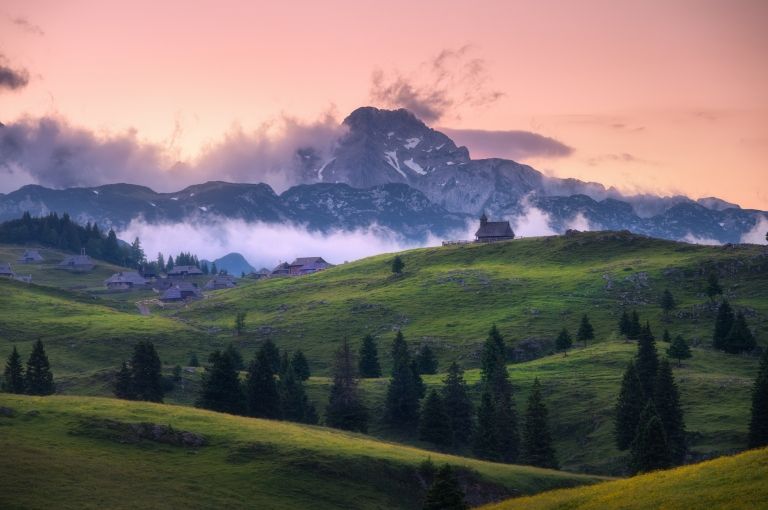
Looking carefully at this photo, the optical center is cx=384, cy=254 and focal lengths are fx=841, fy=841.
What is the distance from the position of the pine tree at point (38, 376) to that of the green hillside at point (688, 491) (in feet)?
263

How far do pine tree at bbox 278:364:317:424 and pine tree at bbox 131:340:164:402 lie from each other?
16305 mm

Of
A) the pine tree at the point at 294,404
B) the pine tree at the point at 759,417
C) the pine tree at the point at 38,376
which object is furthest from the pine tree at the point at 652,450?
the pine tree at the point at 38,376

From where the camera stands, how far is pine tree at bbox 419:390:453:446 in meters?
→ 108

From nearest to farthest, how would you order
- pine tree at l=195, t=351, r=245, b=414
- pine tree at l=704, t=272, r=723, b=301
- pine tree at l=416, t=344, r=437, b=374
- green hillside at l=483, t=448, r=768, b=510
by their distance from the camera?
green hillside at l=483, t=448, r=768, b=510 → pine tree at l=195, t=351, r=245, b=414 → pine tree at l=416, t=344, r=437, b=374 → pine tree at l=704, t=272, r=723, b=301

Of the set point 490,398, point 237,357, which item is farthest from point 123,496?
point 237,357

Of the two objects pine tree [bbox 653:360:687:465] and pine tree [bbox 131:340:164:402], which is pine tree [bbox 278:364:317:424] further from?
pine tree [bbox 653:360:687:465]

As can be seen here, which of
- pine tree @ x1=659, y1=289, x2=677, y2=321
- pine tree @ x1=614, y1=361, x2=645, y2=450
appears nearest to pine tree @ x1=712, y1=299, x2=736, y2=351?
pine tree @ x1=659, y1=289, x2=677, y2=321

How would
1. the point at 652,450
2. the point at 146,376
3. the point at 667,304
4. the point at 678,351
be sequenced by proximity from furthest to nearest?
the point at 667,304, the point at 678,351, the point at 146,376, the point at 652,450

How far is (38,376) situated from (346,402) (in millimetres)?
42925

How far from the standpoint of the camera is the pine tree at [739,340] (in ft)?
463

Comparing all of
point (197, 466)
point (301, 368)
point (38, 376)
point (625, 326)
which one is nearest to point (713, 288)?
point (625, 326)

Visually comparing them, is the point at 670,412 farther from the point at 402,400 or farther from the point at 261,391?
the point at 261,391

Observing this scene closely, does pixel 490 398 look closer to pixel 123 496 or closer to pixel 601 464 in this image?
pixel 601 464

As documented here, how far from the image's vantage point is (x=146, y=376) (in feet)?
365
